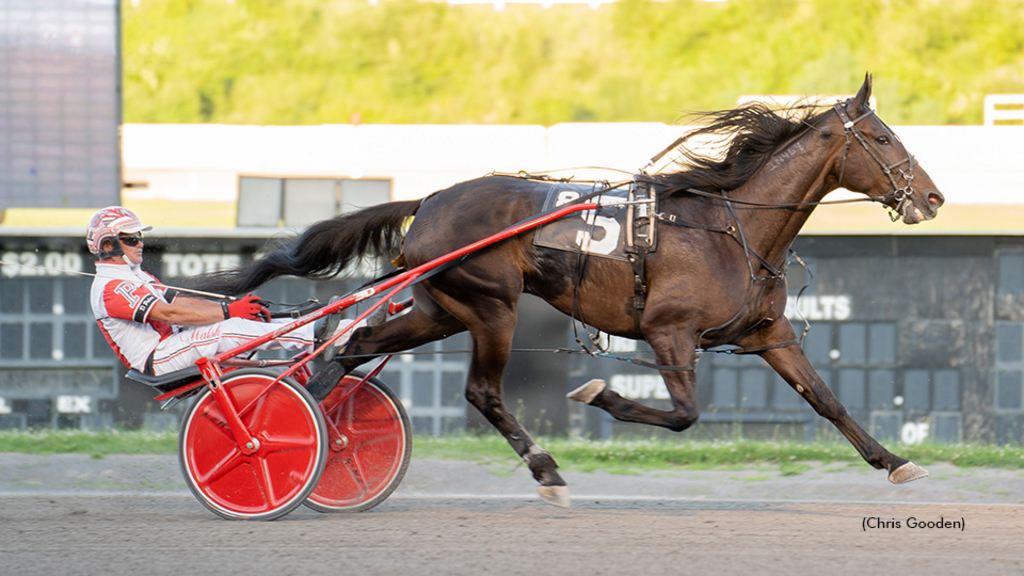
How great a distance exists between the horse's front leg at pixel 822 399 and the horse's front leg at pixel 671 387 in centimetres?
53

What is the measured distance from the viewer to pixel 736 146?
588 cm

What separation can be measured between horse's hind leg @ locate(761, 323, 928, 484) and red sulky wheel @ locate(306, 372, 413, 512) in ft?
6.44

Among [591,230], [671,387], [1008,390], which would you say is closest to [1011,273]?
[1008,390]

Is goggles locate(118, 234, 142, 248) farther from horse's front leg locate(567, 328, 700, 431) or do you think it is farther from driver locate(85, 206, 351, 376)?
horse's front leg locate(567, 328, 700, 431)

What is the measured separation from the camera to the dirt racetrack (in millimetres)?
4637

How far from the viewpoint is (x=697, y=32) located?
26625mm

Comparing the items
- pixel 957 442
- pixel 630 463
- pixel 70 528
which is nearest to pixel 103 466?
pixel 70 528

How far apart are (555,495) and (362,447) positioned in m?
1.06

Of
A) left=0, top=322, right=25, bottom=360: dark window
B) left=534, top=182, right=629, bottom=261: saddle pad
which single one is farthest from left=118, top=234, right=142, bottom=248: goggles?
left=0, top=322, right=25, bottom=360: dark window

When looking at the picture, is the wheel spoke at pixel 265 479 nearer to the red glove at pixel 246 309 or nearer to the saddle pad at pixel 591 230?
the red glove at pixel 246 309

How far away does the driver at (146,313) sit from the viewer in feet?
18.4

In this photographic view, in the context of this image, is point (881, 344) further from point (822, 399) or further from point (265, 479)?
point (265, 479)

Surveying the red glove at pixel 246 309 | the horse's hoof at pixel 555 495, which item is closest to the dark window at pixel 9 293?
the red glove at pixel 246 309

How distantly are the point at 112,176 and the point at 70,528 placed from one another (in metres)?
3.82
